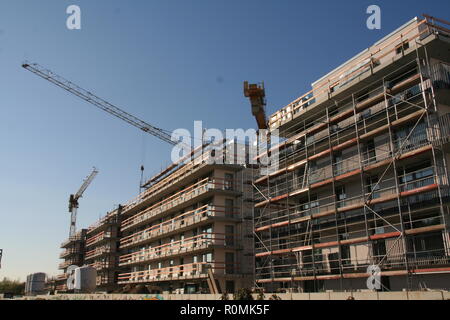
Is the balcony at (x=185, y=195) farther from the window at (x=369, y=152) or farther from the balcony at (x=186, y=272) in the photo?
the window at (x=369, y=152)

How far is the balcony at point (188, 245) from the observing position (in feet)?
124

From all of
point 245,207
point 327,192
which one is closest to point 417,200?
point 327,192

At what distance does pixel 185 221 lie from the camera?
43094 millimetres

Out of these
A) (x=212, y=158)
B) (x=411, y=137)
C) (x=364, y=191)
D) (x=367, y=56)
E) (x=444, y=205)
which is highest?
(x=367, y=56)

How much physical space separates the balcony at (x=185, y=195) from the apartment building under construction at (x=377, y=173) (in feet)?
16.5

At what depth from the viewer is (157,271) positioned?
48.4 meters

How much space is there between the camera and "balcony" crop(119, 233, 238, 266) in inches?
1484

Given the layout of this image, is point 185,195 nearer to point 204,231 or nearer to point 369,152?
point 204,231

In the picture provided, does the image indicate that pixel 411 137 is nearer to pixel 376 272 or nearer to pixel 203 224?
pixel 376 272

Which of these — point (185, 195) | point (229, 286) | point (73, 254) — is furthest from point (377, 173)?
point (73, 254)

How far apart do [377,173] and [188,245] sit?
20.8 metres

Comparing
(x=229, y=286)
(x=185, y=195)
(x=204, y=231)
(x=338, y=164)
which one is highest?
(x=185, y=195)

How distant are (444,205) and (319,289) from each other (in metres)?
11.7

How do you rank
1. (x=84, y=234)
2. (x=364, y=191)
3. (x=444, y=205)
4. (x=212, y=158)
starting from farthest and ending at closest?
(x=84, y=234) < (x=212, y=158) < (x=364, y=191) < (x=444, y=205)
